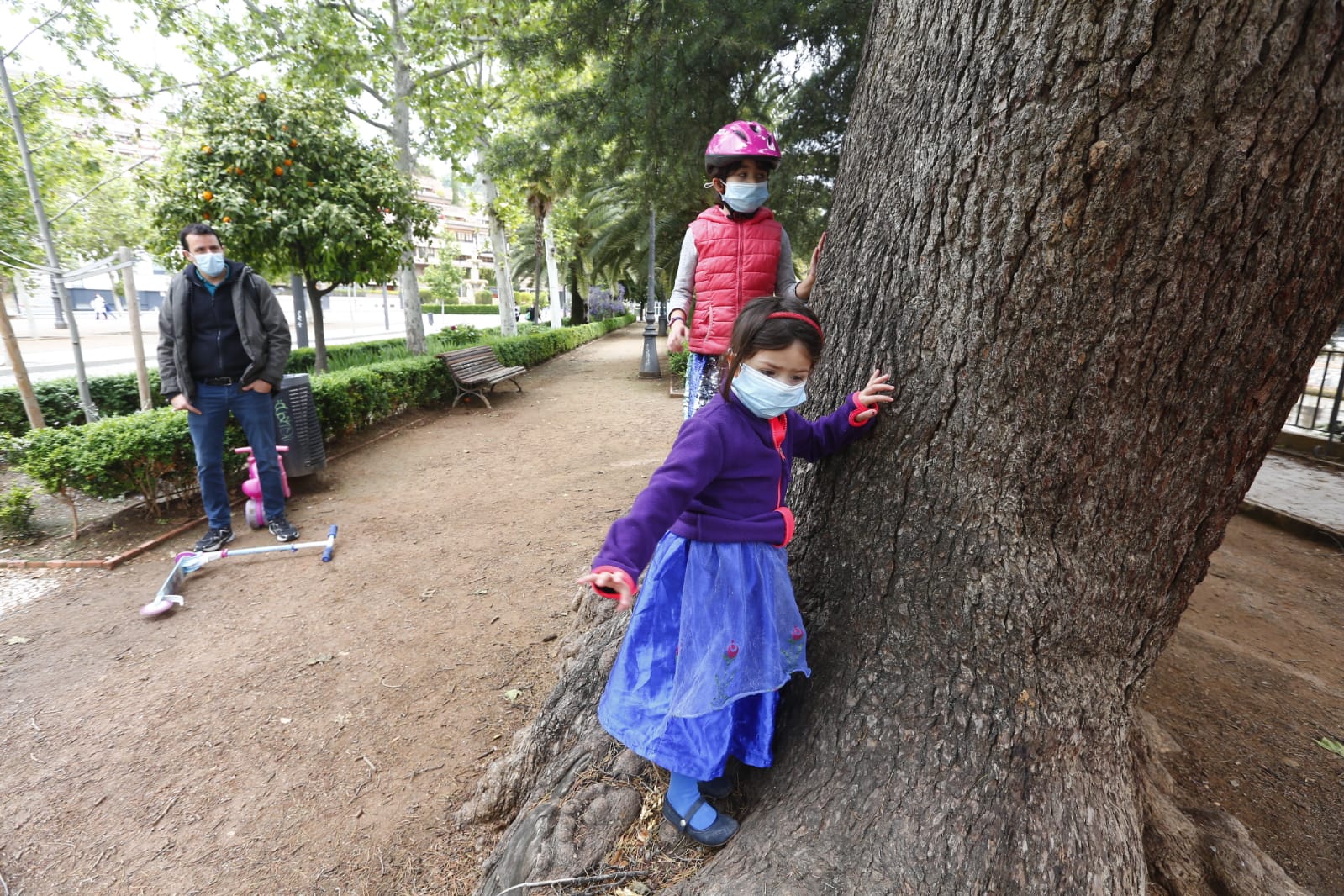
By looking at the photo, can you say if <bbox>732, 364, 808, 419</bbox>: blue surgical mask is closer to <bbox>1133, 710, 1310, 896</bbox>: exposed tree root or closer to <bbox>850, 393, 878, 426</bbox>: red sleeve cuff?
<bbox>850, 393, 878, 426</bbox>: red sleeve cuff

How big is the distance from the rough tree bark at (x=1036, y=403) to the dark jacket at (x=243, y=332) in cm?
390

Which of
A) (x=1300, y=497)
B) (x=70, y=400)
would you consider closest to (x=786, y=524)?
(x=1300, y=497)

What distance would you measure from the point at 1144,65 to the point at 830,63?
4234 millimetres

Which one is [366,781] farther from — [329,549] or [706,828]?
[329,549]

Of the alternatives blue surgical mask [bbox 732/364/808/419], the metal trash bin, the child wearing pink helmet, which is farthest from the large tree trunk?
blue surgical mask [bbox 732/364/808/419]

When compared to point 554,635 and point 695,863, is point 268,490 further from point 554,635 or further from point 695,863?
point 695,863

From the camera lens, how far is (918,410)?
61.9 inches

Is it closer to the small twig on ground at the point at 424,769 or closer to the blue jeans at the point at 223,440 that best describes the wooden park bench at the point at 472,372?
the blue jeans at the point at 223,440

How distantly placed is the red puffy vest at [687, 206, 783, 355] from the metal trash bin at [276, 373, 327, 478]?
4190 mm

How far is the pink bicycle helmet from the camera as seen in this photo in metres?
2.44

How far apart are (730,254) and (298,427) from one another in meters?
4.52

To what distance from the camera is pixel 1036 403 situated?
1.42m

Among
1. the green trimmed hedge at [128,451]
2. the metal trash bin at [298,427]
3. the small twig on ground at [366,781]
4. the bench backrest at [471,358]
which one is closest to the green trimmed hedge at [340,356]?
the bench backrest at [471,358]

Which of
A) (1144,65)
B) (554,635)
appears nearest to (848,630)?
(1144,65)
